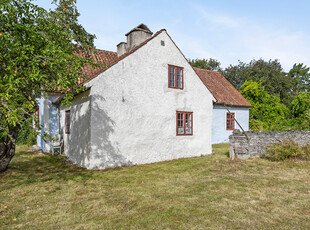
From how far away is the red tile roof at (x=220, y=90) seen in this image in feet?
61.0

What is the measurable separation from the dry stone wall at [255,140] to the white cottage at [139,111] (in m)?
2.15

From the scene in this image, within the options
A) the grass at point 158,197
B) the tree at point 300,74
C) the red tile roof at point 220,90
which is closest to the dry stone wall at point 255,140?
the grass at point 158,197

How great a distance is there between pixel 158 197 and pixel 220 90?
631 inches

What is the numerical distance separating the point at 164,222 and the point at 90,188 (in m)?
3.20

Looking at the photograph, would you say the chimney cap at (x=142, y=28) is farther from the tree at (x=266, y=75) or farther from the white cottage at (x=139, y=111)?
the tree at (x=266, y=75)

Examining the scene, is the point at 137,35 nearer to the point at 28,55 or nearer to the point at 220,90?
the point at 28,55

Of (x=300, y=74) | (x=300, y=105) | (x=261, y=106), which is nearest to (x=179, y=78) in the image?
(x=300, y=105)

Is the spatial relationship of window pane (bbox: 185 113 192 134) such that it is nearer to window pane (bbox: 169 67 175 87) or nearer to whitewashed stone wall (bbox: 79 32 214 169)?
whitewashed stone wall (bbox: 79 32 214 169)

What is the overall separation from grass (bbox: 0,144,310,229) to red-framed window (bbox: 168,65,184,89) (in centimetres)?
451

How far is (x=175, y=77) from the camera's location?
11.5 m

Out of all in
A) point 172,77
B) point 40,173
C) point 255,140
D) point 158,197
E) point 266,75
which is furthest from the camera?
point 266,75

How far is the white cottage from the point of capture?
29.7ft

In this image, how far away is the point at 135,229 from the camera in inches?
155

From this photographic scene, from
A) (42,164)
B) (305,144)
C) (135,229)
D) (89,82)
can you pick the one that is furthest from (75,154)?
(305,144)
